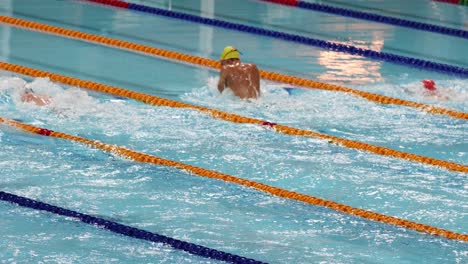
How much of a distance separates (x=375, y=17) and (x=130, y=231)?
482cm

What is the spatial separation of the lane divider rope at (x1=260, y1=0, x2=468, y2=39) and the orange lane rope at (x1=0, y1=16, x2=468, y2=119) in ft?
6.29

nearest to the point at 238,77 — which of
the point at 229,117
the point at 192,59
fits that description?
the point at 229,117

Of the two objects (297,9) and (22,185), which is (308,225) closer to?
(22,185)

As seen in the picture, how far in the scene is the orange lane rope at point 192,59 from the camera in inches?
291

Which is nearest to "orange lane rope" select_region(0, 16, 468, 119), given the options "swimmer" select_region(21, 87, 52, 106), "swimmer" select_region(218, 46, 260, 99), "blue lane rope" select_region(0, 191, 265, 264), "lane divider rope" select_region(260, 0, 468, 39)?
"swimmer" select_region(218, 46, 260, 99)

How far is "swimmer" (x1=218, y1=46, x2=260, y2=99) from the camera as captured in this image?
714cm

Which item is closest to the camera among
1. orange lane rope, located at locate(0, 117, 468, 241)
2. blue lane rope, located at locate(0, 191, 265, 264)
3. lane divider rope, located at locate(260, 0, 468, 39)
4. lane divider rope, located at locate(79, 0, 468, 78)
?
blue lane rope, located at locate(0, 191, 265, 264)

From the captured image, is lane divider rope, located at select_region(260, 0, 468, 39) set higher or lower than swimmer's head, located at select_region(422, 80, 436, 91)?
higher

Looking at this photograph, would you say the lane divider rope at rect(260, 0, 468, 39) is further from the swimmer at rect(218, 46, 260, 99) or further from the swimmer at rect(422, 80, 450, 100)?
the swimmer at rect(218, 46, 260, 99)

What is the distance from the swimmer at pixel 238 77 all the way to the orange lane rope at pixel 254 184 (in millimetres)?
1079

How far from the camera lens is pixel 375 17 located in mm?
9664

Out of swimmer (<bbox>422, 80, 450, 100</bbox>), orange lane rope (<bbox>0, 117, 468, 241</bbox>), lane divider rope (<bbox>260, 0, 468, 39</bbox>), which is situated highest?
lane divider rope (<bbox>260, 0, 468, 39</bbox>)

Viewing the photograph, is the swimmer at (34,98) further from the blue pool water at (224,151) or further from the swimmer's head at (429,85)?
the swimmer's head at (429,85)

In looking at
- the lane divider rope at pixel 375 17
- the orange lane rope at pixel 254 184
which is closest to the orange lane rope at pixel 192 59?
the orange lane rope at pixel 254 184
